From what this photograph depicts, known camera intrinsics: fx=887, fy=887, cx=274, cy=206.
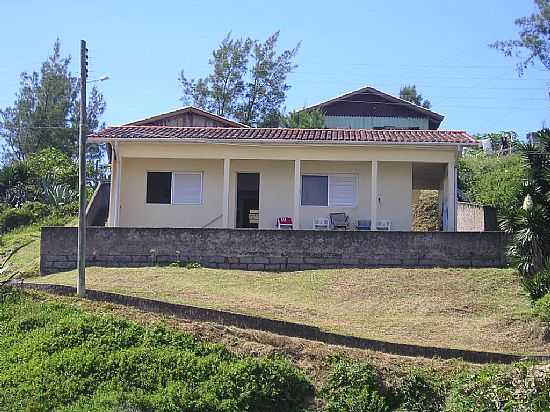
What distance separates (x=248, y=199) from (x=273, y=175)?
1.21m

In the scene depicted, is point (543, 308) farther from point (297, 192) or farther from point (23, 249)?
point (23, 249)

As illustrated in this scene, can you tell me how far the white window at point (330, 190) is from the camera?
80.4ft

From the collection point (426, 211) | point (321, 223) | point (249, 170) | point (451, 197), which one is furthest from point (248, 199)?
point (426, 211)

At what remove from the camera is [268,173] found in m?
24.8

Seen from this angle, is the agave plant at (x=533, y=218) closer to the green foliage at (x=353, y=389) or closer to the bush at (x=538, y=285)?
the bush at (x=538, y=285)

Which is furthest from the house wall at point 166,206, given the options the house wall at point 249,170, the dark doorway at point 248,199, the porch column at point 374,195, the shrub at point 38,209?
the shrub at point 38,209

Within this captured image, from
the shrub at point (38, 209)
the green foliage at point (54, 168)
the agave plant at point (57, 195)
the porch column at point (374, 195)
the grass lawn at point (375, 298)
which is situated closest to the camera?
the grass lawn at point (375, 298)

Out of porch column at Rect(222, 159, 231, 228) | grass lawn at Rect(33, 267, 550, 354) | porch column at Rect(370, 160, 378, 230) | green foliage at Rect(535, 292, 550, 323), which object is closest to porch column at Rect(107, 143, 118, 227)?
porch column at Rect(222, 159, 231, 228)

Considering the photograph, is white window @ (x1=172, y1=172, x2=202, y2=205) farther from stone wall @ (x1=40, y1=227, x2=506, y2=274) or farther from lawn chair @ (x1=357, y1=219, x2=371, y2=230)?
lawn chair @ (x1=357, y1=219, x2=371, y2=230)

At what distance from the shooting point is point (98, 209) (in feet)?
89.6

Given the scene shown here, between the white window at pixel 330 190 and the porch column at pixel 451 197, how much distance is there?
2.57 metres

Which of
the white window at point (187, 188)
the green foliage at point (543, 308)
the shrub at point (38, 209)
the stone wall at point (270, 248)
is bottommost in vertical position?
the green foliage at point (543, 308)

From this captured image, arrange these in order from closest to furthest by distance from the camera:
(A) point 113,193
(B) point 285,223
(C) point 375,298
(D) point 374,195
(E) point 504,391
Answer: (E) point 504,391 < (C) point 375,298 < (D) point 374,195 < (B) point 285,223 < (A) point 113,193

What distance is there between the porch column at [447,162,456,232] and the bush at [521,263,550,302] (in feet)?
19.8
